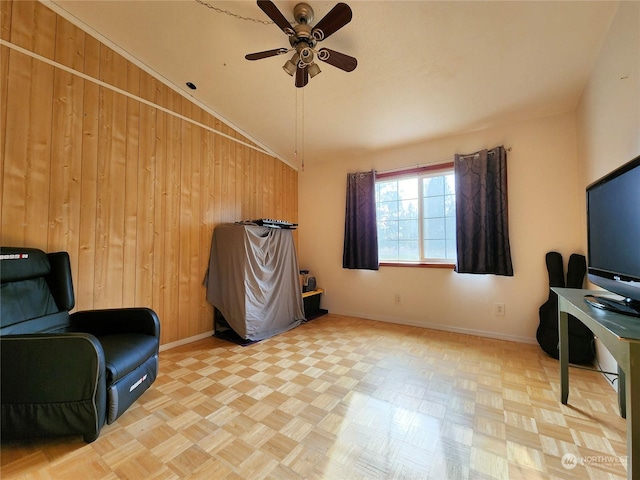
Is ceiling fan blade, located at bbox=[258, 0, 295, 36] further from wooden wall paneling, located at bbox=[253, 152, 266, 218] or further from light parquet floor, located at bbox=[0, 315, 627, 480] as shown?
light parquet floor, located at bbox=[0, 315, 627, 480]

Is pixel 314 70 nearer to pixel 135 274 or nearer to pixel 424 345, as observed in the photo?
pixel 135 274

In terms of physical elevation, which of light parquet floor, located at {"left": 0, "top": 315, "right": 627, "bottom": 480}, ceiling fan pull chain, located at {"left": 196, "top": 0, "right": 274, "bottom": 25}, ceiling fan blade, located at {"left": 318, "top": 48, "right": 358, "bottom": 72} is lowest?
light parquet floor, located at {"left": 0, "top": 315, "right": 627, "bottom": 480}

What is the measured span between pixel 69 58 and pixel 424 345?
401 centimetres

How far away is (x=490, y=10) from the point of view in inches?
66.1

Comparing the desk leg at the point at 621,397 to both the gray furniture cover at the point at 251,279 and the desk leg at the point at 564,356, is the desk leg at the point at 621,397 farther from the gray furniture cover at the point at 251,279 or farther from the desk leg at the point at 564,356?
the gray furniture cover at the point at 251,279

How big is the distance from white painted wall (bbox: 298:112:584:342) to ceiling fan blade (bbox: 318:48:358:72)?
70.7 inches

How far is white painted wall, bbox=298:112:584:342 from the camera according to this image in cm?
253

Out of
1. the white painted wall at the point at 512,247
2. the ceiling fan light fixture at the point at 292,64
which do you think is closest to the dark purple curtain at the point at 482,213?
the white painted wall at the point at 512,247

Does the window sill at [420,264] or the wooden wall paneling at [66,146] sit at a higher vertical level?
the wooden wall paneling at [66,146]

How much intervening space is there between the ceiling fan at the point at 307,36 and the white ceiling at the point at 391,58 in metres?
0.14

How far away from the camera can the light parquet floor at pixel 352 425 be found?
1167 mm

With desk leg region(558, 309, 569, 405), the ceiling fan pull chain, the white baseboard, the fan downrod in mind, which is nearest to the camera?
desk leg region(558, 309, 569, 405)

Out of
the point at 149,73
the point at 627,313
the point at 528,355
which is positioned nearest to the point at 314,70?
the point at 149,73

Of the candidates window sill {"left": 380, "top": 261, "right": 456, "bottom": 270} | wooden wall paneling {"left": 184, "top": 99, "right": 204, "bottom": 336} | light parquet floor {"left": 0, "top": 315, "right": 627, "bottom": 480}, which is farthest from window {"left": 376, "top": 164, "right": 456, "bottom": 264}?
wooden wall paneling {"left": 184, "top": 99, "right": 204, "bottom": 336}
